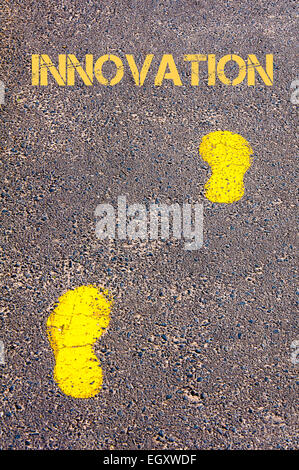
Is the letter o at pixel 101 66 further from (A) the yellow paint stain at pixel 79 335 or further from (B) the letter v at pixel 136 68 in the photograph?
(A) the yellow paint stain at pixel 79 335

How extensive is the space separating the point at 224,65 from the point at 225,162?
98 cm

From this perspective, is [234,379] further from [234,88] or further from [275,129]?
[234,88]

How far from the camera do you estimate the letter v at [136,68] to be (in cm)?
389

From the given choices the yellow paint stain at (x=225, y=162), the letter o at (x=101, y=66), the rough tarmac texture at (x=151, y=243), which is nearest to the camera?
the rough tarmac texture at (x=151, y=243)

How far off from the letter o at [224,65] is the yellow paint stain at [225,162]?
54 cm

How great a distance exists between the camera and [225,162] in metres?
3.44

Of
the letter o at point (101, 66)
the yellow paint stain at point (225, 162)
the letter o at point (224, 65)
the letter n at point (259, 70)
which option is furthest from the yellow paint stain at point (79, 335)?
the letter n at point (259, 70)

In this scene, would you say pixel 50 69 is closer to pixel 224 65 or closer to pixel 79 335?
pixel 224 65

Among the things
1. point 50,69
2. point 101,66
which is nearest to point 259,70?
point 101,66

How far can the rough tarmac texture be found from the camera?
251 cm

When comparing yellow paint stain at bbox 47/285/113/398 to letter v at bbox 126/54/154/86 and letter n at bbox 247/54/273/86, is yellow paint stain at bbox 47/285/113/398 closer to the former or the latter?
letter v at bbox 126/54/154/86

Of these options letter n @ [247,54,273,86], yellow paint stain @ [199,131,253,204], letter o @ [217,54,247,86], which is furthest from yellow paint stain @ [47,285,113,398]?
letter n @ [247,54,273,86]

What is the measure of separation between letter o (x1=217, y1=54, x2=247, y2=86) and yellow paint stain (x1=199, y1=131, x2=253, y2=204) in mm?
537

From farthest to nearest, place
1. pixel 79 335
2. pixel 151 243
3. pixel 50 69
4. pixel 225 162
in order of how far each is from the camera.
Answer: pixel 50 69
pixel 225 162
pixel 151 243
pixel 79 335
